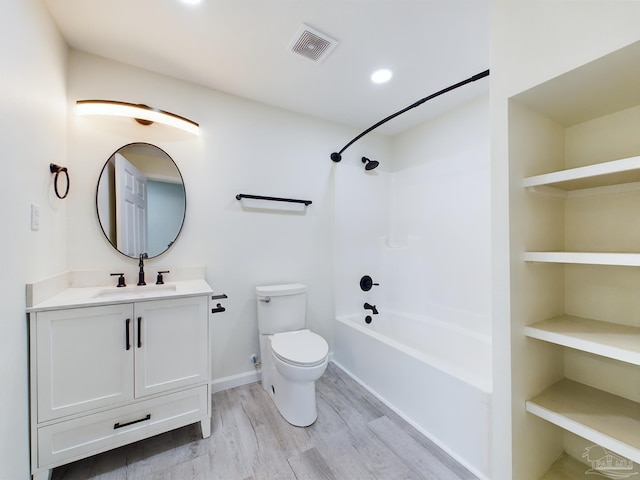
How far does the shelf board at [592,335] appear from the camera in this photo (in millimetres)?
825

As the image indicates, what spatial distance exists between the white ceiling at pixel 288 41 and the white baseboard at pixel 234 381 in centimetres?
217

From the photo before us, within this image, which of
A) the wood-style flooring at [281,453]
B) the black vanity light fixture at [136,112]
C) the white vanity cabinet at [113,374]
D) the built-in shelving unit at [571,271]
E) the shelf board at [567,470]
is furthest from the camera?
the black vanity light fixture at [136,112]

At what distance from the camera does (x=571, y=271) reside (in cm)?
121

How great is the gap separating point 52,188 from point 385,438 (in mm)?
2434

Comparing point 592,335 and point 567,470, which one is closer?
point 592,335

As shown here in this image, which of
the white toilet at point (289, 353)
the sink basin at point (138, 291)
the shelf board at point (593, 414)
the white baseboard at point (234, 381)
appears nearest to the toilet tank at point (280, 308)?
the white toilet at point (289, 353)

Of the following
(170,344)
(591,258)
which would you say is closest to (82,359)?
A: (170,344)

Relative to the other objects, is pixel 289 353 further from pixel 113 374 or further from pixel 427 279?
pixel 427 279

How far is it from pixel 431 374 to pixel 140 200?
7.54ft

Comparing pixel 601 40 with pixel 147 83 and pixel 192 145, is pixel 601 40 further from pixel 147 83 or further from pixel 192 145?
pixel 147 83

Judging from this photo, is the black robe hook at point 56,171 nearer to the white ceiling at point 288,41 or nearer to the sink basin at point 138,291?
the sink basin at point 138,291

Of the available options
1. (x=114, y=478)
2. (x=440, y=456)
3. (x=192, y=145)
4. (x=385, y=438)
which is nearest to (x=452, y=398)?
(x=440, y=456)

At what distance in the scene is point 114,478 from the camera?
1.31m

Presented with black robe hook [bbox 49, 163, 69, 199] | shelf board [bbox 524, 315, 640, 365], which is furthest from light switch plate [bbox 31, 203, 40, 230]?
shelf board [bbox 524, 315, 640, 365]
